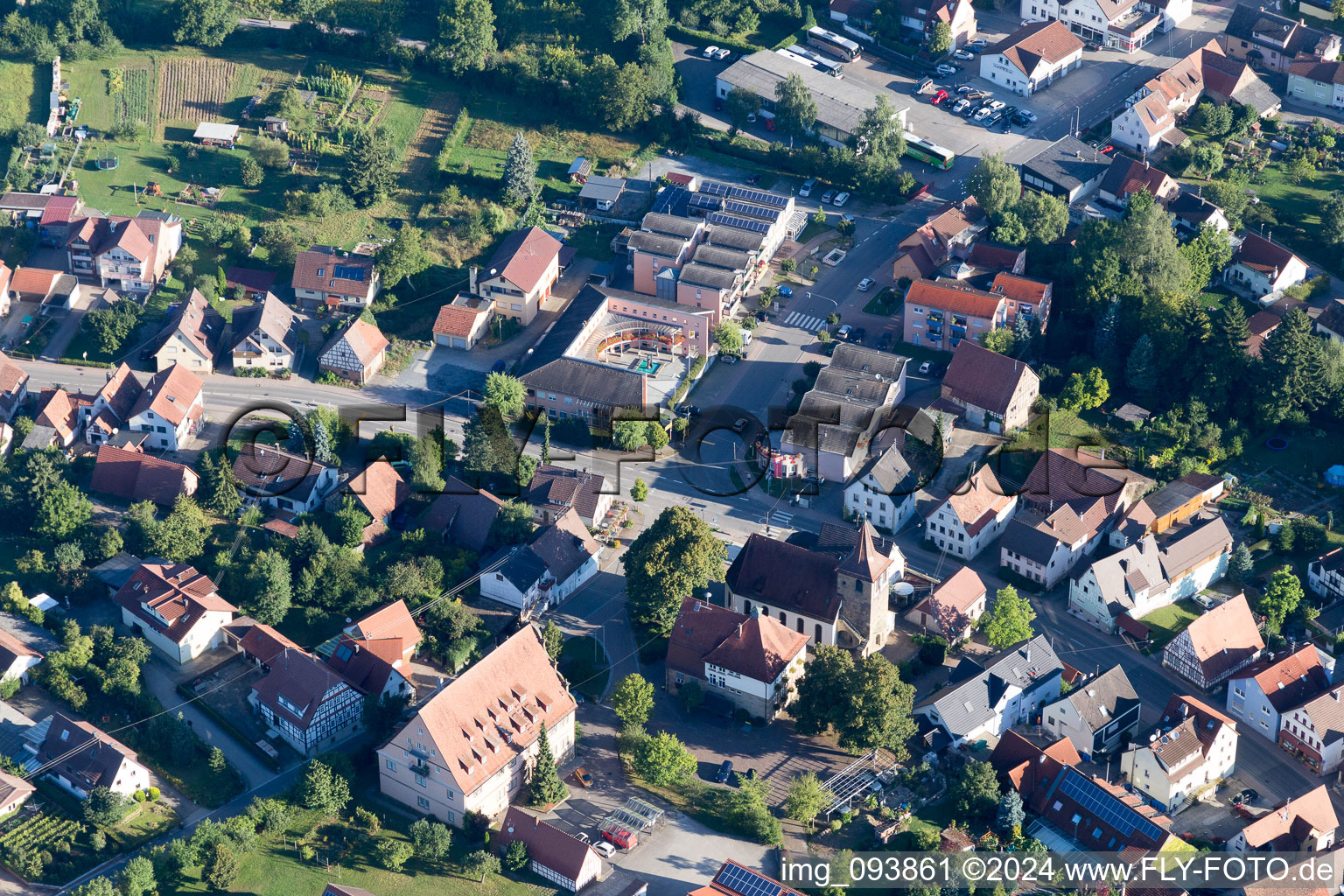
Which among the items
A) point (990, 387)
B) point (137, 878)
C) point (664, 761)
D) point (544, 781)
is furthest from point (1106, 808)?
point (137, 878)

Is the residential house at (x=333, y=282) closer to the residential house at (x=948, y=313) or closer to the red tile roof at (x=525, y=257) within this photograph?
the red tile roof at (x=525, y=257)

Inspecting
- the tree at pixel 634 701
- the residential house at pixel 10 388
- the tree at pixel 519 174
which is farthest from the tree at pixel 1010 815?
the residential house at pixel 10 388

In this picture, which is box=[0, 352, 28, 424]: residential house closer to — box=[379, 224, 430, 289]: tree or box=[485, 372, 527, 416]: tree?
box=[379, 224, 430, 289]: tree

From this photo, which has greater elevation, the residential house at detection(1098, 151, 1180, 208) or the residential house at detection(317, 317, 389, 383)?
the residential house at detection(1098, 151, 1180, 208)

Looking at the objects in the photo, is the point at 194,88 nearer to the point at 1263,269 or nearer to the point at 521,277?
the point at 521,277

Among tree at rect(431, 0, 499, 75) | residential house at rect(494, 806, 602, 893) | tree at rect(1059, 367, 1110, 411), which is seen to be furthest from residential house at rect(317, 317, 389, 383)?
tree at rect(1059, 367, 1110, 411)

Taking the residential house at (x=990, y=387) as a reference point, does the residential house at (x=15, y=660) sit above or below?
below
